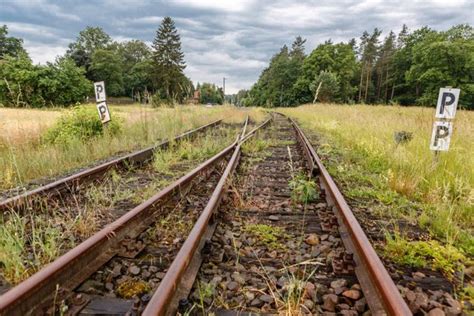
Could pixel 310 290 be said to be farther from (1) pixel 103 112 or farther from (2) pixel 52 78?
(2) pixel 52 78

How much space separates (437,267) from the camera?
7.34 ft

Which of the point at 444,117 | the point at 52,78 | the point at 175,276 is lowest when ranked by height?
the point at 175,276

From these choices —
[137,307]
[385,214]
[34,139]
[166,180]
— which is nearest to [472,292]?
[385,214]

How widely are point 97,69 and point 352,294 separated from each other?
259 ft

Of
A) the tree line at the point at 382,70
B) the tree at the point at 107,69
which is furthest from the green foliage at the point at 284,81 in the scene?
the tree at the point at 107,69

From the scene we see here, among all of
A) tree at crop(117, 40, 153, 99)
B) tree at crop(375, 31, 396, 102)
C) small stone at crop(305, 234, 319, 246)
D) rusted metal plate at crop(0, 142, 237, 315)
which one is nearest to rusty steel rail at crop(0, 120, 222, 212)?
rusted metal plate at crop(0, 142, 237, 315)

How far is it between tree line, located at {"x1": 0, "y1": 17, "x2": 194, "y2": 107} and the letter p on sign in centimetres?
780

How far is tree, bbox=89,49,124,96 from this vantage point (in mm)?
69812

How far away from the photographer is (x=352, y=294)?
6.14 feet

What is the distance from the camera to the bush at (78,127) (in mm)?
7129

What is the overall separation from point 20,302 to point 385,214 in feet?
10.7

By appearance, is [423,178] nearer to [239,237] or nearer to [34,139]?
[239,237]

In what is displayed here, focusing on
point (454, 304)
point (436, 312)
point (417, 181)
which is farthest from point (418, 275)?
point (417, 181)

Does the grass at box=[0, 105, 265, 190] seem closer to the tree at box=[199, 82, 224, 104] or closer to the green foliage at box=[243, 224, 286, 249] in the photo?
the green foliage at box=[243, 224, 286, 249]
